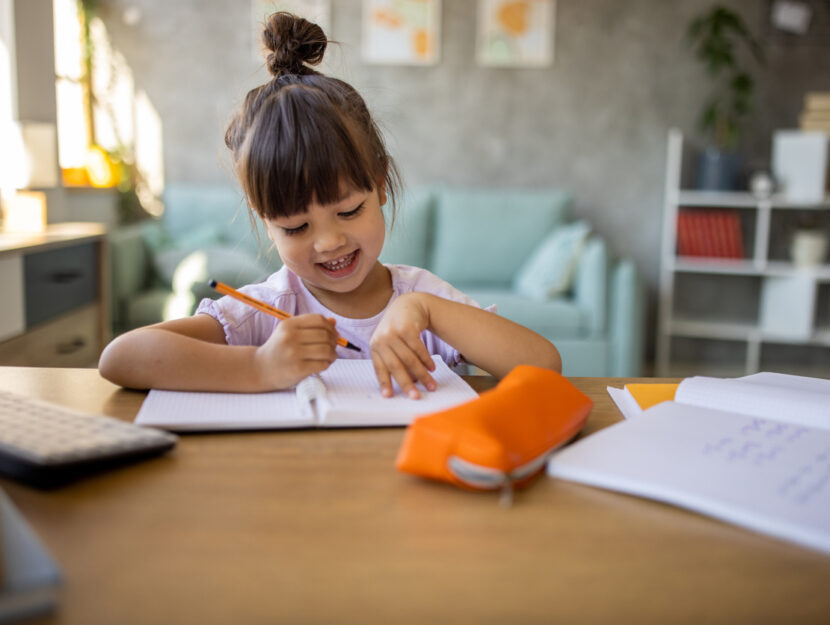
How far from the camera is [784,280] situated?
3.49 meters

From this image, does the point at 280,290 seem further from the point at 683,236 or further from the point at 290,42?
the point at 683,236

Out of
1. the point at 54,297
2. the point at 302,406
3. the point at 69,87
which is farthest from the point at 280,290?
the point at 69,87

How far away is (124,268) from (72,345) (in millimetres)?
518

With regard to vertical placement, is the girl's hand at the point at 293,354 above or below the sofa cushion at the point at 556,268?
above

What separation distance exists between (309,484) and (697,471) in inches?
10.5

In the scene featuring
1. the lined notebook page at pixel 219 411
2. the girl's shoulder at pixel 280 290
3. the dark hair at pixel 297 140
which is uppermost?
the dark hair at pixel 297 140

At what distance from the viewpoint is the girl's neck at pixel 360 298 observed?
115cm

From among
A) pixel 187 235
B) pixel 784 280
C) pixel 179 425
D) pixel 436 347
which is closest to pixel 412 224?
pixel 187 235

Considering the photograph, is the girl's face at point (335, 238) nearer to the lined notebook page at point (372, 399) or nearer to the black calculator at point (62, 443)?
the lined notebook page at point (372, 399)

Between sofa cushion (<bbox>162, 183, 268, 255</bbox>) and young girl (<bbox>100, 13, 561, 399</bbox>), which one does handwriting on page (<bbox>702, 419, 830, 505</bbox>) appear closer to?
young girl (<bbox>100, 13, 561, 399</bbox>)

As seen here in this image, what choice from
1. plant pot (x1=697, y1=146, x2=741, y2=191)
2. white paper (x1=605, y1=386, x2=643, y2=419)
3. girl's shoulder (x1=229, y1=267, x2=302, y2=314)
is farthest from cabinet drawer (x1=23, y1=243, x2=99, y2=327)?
plant pot (x1=697, y1=146, x2=741, y2=191)

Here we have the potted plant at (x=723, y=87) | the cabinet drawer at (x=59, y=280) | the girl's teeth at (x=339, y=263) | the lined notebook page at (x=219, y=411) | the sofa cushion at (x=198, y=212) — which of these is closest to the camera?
the lined notebook page at (x=219, y=411)

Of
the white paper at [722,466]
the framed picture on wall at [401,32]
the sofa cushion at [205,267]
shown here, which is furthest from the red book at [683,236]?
the white paper at [722,466]

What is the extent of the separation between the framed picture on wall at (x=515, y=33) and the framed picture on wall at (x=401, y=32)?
0.25 metres
